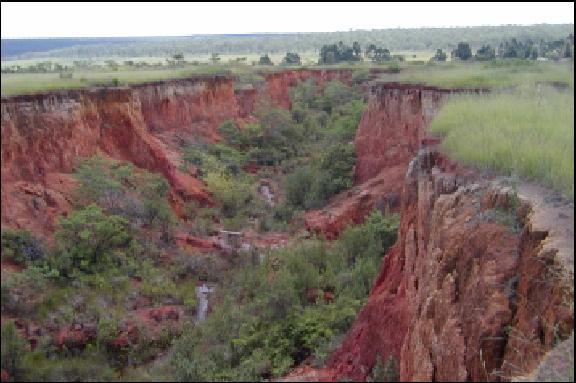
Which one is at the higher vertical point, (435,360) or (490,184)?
(490,184)

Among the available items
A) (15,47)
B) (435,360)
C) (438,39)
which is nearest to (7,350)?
(15,47)

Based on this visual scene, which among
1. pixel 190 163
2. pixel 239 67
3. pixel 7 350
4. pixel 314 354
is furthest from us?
pixel 239 67

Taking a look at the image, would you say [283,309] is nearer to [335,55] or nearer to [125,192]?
[125,192]

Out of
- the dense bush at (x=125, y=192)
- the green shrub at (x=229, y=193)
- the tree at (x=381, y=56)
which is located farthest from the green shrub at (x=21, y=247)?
the tree at (x=381, y=56)

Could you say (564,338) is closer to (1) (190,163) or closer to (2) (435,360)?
(2) (435,360)

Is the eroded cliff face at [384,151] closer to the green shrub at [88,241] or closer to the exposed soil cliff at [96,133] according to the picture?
the exposed soil cliff at [96,133]

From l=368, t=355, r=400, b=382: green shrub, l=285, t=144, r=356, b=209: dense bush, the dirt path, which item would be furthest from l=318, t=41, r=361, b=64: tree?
the dirt path
